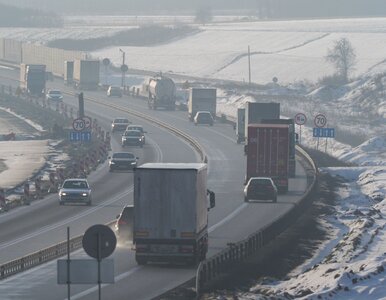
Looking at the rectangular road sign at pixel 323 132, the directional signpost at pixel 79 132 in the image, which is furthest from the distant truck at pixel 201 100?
the rectangular road sign at pixel 323 132

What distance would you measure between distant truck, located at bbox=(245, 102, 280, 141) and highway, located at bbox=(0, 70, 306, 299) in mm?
2645

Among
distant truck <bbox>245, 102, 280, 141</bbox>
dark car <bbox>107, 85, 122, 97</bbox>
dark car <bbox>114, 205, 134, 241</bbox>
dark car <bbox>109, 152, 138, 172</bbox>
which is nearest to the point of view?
dark car <bbox>114, 205, 134, 241</bbox>

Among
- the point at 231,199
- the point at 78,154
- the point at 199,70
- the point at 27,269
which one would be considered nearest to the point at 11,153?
the point at 78,154

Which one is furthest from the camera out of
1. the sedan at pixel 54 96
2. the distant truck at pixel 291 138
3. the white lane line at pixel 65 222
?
the sedan at pixel 54 96

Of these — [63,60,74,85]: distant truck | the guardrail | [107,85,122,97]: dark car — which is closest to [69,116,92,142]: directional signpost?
the guardrail

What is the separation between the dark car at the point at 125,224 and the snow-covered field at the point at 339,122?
5.91m

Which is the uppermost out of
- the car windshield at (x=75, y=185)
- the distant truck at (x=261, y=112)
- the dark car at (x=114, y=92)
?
the distant truck at (x=261, y=112)

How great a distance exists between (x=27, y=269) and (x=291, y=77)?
123 meters

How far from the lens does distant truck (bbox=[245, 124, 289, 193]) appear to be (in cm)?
6316

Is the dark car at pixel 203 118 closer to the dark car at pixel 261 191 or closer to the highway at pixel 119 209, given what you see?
the highway at pixel 119 209

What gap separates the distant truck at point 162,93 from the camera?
115188mm

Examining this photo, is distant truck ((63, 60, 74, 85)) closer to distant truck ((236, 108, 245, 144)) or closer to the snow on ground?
the snow on ground

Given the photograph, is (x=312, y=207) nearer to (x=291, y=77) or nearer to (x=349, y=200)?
(x=349, y=200)

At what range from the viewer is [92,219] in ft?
174
